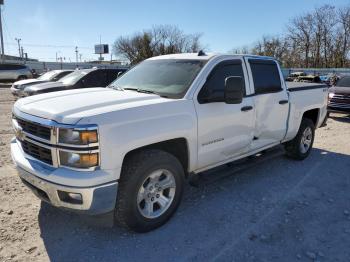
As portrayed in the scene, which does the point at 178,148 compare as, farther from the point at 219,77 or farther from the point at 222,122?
the point at 219,77

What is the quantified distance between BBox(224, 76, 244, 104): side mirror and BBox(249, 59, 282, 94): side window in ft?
3.40

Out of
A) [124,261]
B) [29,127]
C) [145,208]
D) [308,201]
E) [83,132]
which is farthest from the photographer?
[308,201]

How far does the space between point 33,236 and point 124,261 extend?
1.10 meters

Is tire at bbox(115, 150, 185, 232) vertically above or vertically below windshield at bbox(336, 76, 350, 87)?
below

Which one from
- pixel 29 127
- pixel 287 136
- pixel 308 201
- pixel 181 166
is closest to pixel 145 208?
pixel 181 166

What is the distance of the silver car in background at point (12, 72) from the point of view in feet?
86.8

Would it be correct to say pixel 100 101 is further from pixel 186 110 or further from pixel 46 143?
pixel 186 110

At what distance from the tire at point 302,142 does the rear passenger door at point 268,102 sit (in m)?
0.76

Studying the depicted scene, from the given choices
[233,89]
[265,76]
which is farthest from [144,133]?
[265,76]

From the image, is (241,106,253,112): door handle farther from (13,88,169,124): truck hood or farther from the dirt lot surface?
(13,88,169,124): truck hood

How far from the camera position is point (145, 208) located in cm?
377

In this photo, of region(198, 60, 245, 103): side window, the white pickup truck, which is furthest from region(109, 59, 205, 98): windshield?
region(198, 60, 245, 103): side window

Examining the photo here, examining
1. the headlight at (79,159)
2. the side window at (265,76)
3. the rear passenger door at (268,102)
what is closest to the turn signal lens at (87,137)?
the headlight at (79,159)

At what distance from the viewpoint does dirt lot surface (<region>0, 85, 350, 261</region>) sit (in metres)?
3.42
